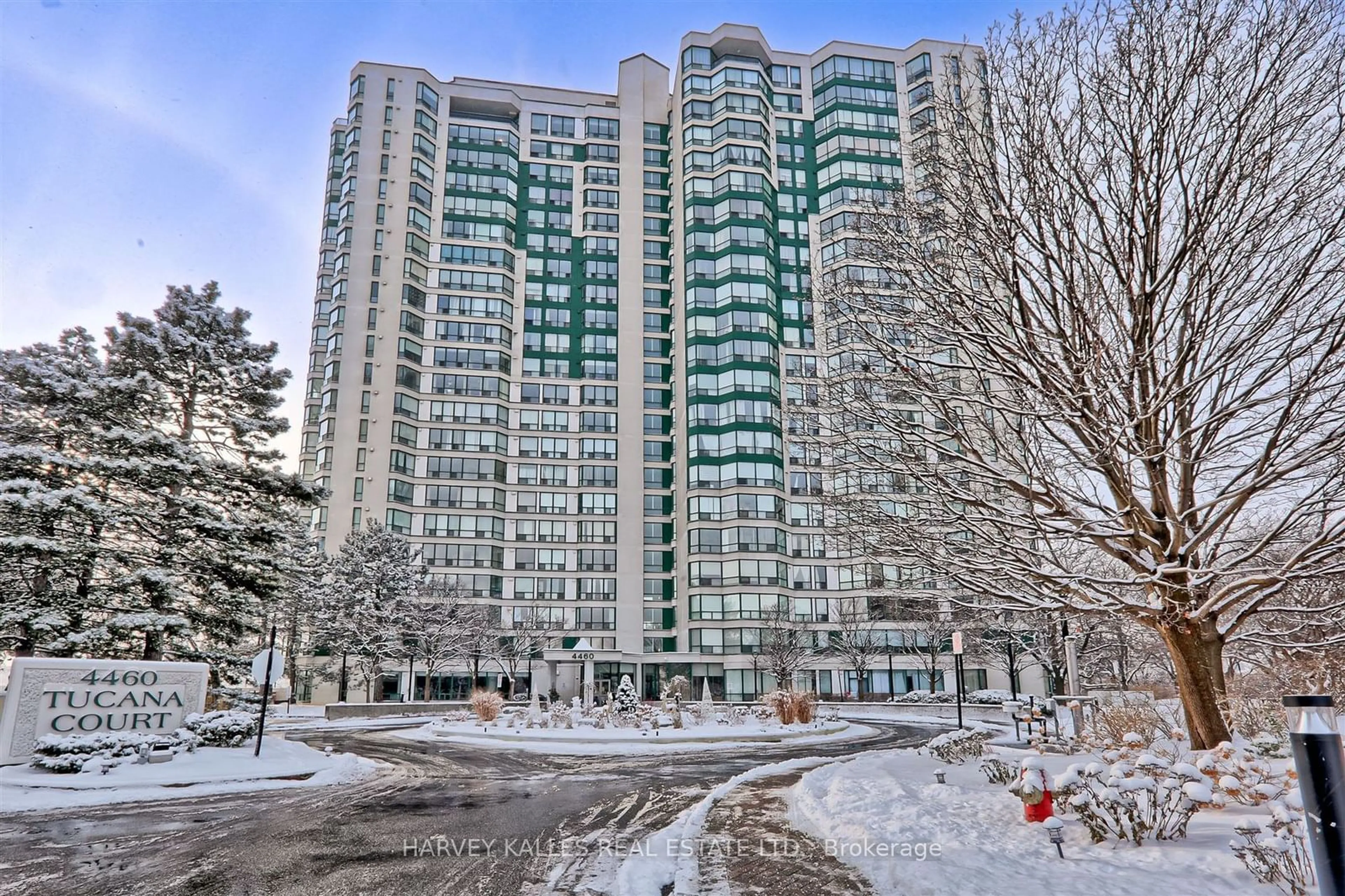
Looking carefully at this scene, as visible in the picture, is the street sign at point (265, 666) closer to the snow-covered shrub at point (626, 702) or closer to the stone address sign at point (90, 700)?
the stone address sign at point (90, 700)

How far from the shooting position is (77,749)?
1506 centimetres

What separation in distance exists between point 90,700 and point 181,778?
153 inches

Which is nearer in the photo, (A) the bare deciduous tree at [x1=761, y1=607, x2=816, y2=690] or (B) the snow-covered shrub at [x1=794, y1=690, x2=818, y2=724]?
(B) the snow-covered shrub at [x1=794, y1=690, x2=818, y2=724]

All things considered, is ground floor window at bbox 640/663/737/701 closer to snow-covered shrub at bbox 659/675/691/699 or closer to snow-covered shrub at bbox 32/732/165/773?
snow-covered shrub at bbox 659/675/691/699

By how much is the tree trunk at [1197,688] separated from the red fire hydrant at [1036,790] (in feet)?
11.9

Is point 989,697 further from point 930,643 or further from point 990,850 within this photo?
point 990,850

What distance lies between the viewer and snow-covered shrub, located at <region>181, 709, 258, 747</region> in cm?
1825

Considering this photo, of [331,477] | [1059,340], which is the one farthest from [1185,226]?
[331,477]

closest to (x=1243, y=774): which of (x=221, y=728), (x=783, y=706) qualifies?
(x=221, y=728)

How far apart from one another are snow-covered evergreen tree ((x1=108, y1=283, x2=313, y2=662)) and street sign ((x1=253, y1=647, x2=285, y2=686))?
3.31 metres

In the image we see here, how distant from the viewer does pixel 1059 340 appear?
34.0ft

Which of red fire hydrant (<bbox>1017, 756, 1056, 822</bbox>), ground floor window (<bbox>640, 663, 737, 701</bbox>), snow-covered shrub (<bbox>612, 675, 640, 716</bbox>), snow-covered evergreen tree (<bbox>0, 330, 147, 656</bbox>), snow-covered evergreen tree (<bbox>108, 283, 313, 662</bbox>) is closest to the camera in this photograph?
red fire hydrant (<bbox>1017, 756, 1056, 822</bbox>)

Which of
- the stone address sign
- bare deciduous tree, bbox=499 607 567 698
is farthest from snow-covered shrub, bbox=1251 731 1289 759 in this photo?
bare deciduous tree, bbox=499 607 567 698

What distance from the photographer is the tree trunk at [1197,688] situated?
406 inches
